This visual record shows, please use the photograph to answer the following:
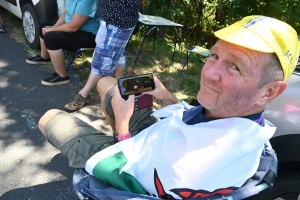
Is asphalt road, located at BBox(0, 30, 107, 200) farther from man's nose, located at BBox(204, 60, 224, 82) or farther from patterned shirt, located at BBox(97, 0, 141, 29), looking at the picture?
man's nose, located at BBox(204, 60, 224, 82)

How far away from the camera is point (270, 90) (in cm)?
129

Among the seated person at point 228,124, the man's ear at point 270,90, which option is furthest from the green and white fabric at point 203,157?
the man's ear at point 270,90

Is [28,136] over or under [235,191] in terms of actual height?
under

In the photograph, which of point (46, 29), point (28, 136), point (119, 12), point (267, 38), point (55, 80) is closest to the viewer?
point (267, 38)

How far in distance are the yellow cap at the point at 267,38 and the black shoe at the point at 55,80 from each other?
2.81 meters

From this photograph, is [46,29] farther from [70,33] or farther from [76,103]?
[76,103]

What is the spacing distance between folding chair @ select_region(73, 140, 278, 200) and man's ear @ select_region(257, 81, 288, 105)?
12.6 inches

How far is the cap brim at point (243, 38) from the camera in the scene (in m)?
1.20

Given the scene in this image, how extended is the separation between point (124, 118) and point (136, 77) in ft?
0.82

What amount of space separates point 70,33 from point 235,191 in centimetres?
278

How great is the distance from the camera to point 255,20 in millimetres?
1322

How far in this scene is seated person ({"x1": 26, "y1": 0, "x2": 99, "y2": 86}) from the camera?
335 centimetres

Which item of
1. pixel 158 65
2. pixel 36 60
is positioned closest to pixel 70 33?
pixel 36 60

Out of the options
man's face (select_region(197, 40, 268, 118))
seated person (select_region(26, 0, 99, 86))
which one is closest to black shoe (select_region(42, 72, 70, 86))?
seated person (select_region(26, 0, 99, 86))
